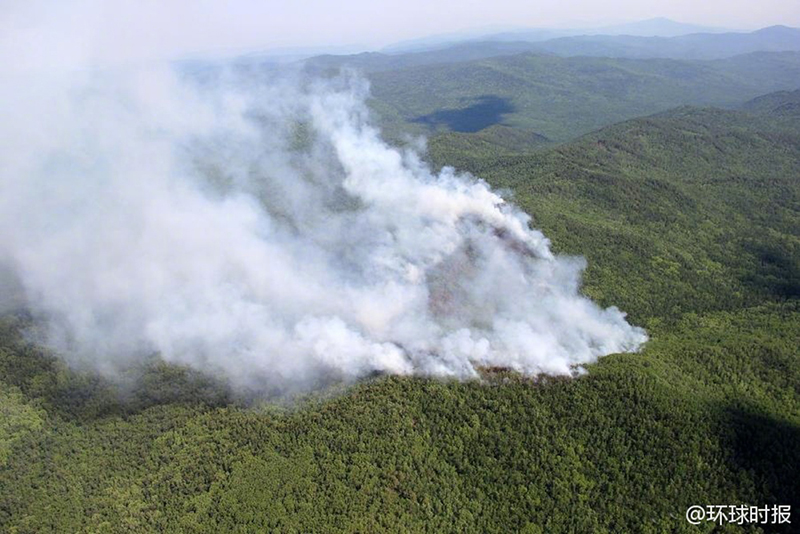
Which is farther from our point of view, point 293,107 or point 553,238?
point 293,107

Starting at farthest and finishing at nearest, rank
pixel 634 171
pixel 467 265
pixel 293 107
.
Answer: pixel 634 171
pixel 293 107
pixel 467 265

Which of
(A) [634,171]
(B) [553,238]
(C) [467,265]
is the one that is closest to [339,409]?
(C) [467,265]

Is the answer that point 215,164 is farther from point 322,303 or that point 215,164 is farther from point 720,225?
point 720,225

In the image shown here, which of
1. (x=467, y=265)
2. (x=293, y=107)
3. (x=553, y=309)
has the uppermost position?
(x=293, y=107)

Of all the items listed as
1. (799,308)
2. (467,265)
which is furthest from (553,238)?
(799,308)

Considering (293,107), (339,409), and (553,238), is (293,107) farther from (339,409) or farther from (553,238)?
(339,409)

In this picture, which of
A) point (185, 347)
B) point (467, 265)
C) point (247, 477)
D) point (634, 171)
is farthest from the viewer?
point (634, 171)

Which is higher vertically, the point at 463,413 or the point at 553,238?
the point at 553,238
